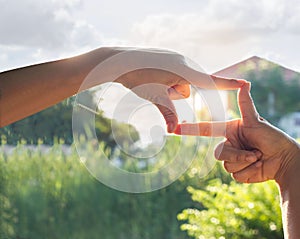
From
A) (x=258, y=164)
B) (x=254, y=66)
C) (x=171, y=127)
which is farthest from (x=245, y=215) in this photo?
(x=254, y=66)

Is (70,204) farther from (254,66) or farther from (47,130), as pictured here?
(254,66)

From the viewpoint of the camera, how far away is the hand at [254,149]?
3.05 feet

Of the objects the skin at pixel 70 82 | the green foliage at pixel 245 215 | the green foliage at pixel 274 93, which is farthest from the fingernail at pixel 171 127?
the green foliage at pixel 274 93

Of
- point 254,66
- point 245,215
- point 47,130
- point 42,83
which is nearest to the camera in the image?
point 42,83

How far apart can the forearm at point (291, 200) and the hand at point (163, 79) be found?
0.28m

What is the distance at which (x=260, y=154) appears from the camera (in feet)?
3.14

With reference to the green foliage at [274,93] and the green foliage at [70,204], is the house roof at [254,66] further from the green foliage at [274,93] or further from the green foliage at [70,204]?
the green foliage at [70,204]

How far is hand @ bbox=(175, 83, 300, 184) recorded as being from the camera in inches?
36.6

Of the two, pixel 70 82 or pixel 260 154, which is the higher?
pixel 70 82

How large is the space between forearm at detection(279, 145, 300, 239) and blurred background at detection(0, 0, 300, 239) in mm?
1111

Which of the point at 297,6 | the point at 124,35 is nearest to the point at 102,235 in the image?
the point at 124,35

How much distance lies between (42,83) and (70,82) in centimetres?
3

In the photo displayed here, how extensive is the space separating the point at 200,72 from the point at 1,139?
190cm

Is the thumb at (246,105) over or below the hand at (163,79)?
below
